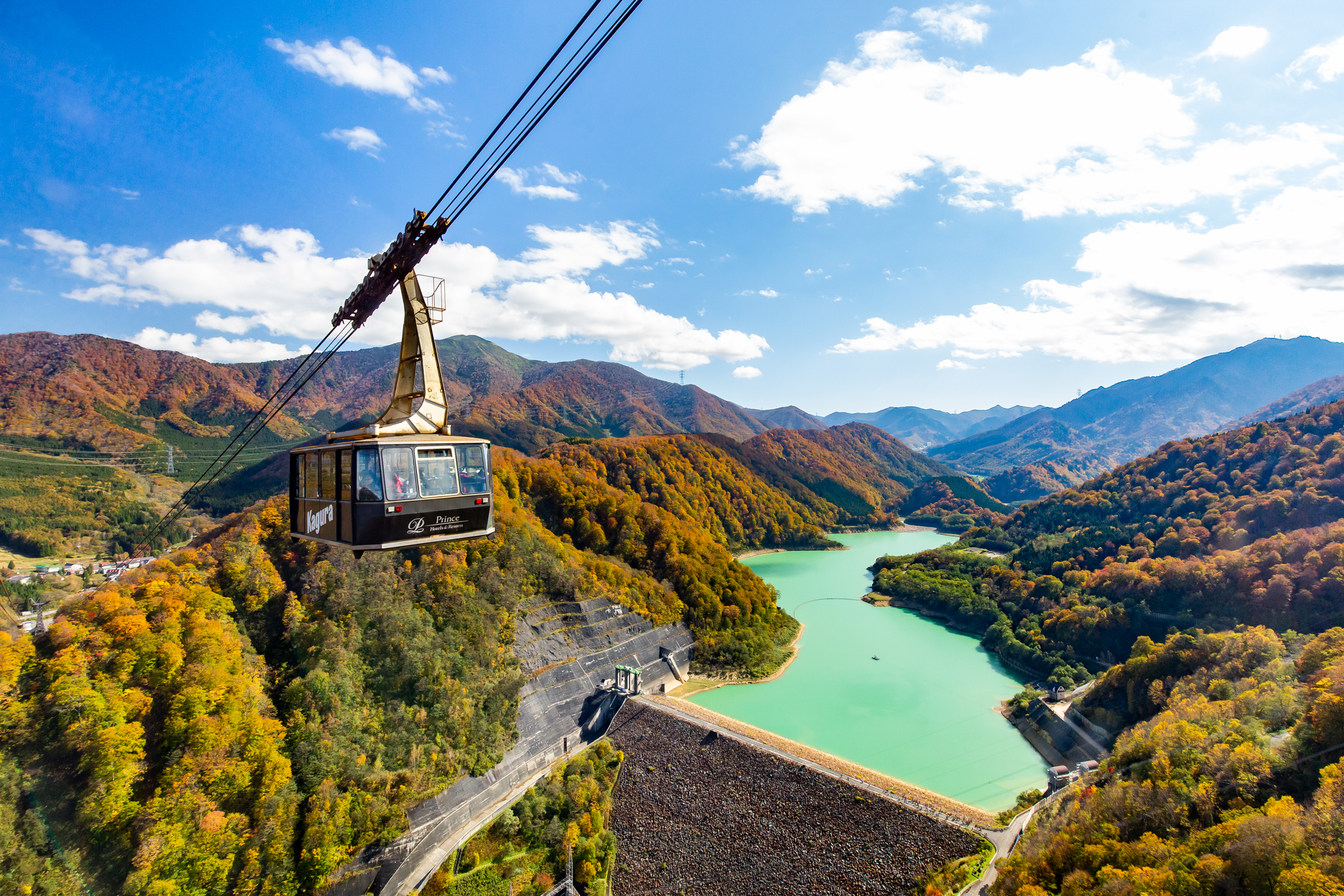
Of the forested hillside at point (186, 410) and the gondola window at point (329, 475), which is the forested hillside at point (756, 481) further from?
the gondola window at point (329, 475)

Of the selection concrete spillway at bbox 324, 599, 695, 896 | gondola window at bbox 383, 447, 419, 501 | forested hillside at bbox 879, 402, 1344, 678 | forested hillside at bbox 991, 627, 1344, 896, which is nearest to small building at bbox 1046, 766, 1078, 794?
forested hillside at bbox 991, 627, 1344, 896

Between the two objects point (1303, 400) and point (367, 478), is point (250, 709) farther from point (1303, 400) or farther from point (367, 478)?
point (1303, 400)

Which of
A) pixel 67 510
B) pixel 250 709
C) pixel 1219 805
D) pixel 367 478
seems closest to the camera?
pixel 367 478

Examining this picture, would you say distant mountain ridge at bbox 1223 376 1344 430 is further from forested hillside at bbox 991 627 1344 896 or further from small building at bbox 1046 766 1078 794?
forested hillside at bbox 991 627 1344 896

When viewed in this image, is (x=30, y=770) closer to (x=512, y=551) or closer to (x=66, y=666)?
(x=66, y=666)

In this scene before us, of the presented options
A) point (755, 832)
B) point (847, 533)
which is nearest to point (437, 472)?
point (755, 832)

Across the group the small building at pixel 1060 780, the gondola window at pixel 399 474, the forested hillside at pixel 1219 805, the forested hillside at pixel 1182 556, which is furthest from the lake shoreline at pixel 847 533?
the gondola window at pixel 399 474
